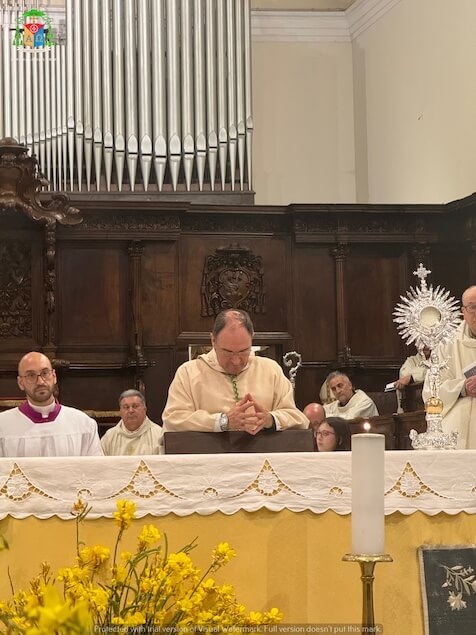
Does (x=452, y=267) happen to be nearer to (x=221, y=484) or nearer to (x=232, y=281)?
(x=232, y=281)

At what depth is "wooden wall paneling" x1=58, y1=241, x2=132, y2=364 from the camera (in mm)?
11766

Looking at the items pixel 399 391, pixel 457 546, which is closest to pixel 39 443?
pixel 457 546

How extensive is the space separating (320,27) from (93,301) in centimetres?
480

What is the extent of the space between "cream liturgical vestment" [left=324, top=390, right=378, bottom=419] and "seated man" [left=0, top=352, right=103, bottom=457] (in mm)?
4024

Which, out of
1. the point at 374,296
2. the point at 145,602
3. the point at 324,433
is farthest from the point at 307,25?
the point at 145,602

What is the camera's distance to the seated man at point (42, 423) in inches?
273

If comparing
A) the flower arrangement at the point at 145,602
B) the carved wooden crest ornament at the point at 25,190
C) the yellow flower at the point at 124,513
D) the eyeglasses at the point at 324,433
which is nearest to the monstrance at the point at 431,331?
the eyeglasses at the point at 324,433

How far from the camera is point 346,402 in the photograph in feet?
35.9

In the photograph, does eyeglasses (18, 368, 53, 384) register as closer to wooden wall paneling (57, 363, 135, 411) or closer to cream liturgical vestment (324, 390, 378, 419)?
cream liturgical vestment (324, 390, 378, 419)

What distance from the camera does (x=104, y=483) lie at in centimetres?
417

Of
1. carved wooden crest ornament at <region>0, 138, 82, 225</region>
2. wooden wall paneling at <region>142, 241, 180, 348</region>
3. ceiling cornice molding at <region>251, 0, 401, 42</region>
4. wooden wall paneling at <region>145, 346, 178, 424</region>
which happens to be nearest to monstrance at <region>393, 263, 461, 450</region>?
wooden wall paneling at <region>145, 346, 178, 424</region>

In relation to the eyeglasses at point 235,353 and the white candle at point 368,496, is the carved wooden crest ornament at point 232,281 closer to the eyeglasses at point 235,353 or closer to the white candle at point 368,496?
the eyeglasses at point 235,353

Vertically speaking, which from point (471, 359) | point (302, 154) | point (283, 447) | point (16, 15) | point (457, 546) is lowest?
point (457, 546)

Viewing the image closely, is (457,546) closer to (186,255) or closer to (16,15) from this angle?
(186,255)
